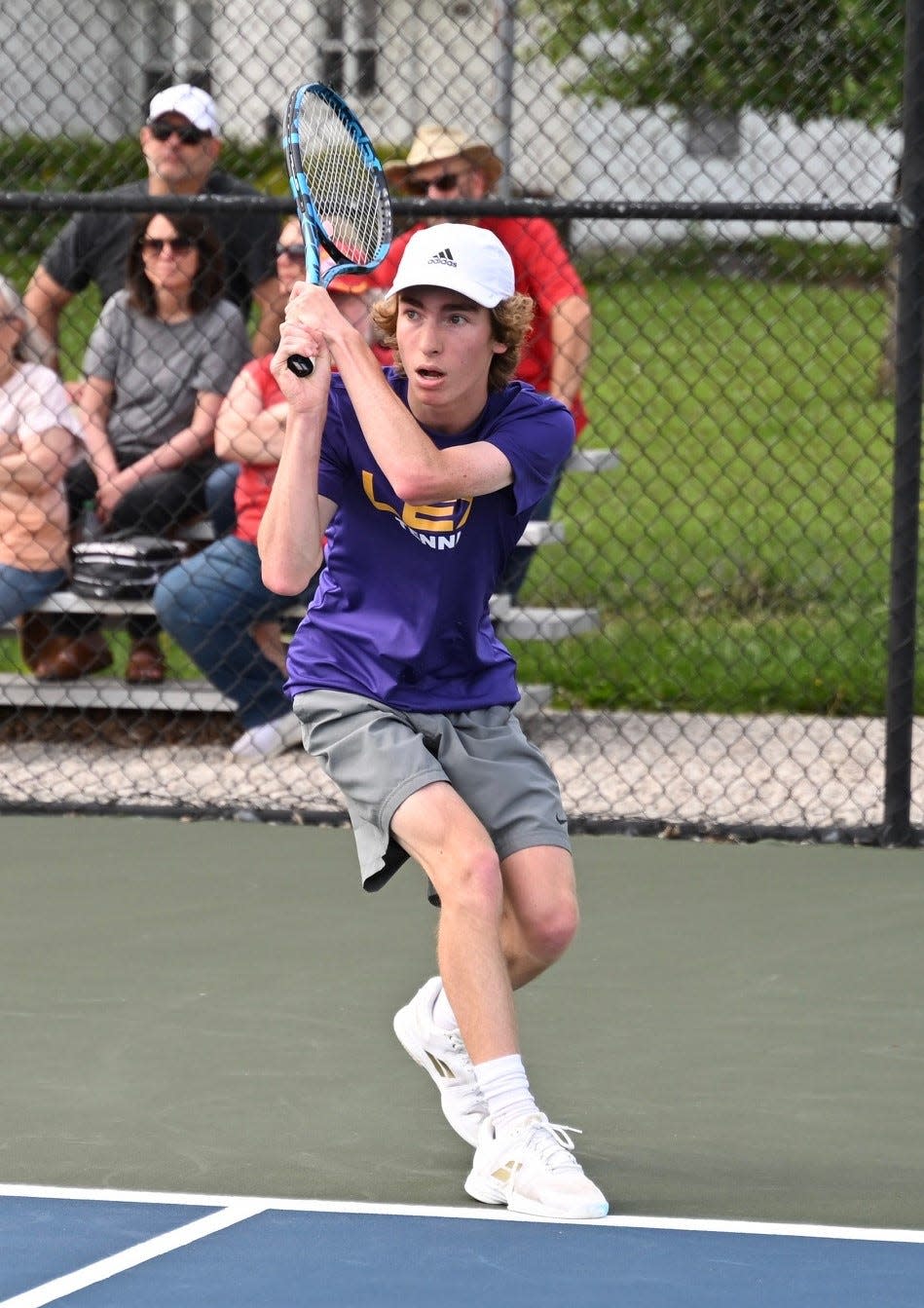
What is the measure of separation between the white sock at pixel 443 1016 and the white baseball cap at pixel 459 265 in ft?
4.06

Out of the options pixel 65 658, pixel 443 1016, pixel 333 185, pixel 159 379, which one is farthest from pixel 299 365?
pixel 65 658

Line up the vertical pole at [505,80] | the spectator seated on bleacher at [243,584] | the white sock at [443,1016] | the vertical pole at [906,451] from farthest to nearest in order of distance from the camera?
the vertical pole at [505,80] → the spectator seated on bleacher at [243,584] → the vertical pole at [906,451] → the white sock at [443,1016]

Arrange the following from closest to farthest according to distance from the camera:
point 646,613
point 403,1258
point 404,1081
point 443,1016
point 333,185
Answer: point 403,1258 < point 443,1016 < point 333,185 < point 404,1081 < point 646,613

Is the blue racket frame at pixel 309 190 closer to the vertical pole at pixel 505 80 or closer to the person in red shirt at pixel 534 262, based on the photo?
the person in red shirt at pixel 534 262

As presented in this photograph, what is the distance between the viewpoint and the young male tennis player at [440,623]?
3.40 m

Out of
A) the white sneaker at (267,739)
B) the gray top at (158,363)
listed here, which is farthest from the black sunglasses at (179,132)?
the white sneaker at (267,739)

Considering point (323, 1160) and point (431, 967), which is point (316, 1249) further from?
point (431, 967)

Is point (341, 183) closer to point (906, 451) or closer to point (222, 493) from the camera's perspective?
point (906, 451)

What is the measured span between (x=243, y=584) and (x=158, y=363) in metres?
0.83

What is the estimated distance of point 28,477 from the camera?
22.0 feet

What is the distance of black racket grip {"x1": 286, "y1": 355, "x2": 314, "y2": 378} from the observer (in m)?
3.37

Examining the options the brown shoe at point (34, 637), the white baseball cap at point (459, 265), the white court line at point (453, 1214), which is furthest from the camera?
the brown shoe at point (34, 637)

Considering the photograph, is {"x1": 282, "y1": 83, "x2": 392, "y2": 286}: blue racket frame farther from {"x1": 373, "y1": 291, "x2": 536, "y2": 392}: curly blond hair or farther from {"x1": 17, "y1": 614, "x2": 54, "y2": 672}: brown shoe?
{"x1": 17, "y1": 614, "x2": 54, "y2": 672}: brown shoe

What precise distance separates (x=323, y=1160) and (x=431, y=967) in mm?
1177
